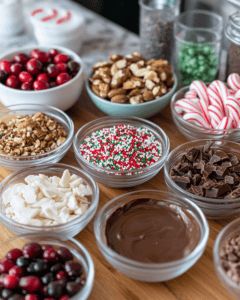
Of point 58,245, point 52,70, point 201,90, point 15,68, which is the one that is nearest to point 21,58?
point 15,68

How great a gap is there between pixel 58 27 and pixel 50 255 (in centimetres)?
164

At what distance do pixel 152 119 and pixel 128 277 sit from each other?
0.86 meters

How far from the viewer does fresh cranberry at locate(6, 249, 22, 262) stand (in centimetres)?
98

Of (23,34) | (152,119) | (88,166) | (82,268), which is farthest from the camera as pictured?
(23,34)

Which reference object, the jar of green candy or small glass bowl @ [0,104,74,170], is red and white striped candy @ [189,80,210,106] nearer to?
the jar of green candy

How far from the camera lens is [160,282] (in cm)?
104

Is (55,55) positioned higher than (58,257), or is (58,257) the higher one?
(55,55)

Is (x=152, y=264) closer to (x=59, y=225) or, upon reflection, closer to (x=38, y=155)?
(x=59, y=225)

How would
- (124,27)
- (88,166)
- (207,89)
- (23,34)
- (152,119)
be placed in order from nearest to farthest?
(88,166), (207,89), (152,119), (23,34), (124,27)

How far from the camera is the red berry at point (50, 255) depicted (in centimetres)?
96

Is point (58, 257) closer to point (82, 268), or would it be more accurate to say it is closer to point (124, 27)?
point (82, 268)

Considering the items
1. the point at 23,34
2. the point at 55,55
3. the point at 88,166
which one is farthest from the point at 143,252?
the point at 23,34

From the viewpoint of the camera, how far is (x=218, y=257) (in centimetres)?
98

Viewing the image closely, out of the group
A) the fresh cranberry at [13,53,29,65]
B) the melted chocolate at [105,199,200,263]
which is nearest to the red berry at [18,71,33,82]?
the fresh cranberry at [13,53,29,65]
